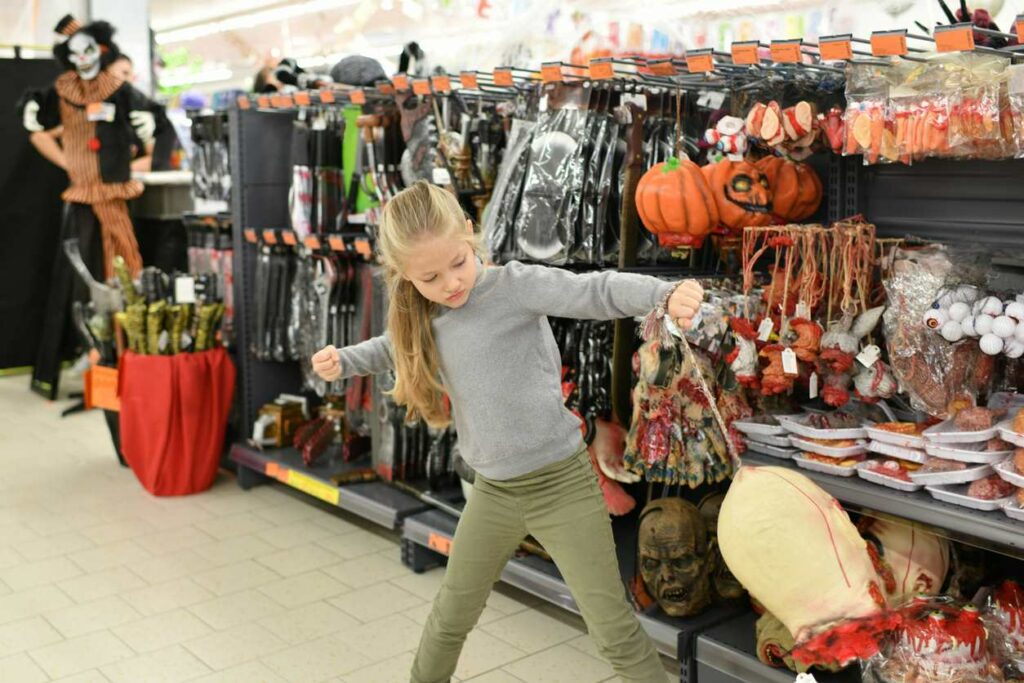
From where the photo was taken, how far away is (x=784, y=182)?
3.05 metres

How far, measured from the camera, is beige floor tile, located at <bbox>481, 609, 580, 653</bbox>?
3.42 meters

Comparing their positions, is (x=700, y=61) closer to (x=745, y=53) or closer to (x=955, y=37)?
(x=745, y=53)

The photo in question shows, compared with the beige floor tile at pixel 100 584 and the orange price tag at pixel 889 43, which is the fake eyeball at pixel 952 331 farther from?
the beige floor tile at pixel 100 584

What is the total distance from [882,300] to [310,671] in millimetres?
1946

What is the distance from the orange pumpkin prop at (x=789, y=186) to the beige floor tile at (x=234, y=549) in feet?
7.96

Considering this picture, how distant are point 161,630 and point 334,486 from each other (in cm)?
109

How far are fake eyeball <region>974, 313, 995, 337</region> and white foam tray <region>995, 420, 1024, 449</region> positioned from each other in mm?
203

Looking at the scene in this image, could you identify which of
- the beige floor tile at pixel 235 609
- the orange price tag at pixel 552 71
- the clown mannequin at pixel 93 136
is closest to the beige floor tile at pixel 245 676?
the beige floor tile at pixel 235 609

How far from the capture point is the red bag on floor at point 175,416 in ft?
16.1

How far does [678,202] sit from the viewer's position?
2979 millimetres

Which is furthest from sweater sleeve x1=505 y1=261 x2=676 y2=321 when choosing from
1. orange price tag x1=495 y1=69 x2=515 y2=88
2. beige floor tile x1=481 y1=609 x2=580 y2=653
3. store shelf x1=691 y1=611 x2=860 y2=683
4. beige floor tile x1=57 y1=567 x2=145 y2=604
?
beige floor tile x1=57 y1=567 x2=145 y2=604

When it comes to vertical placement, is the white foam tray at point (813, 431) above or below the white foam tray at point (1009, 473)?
below

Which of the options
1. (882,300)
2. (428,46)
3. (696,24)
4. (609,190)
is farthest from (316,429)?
(428,46)

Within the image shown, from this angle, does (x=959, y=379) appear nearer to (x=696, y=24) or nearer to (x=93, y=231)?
(x=696, y=24)
